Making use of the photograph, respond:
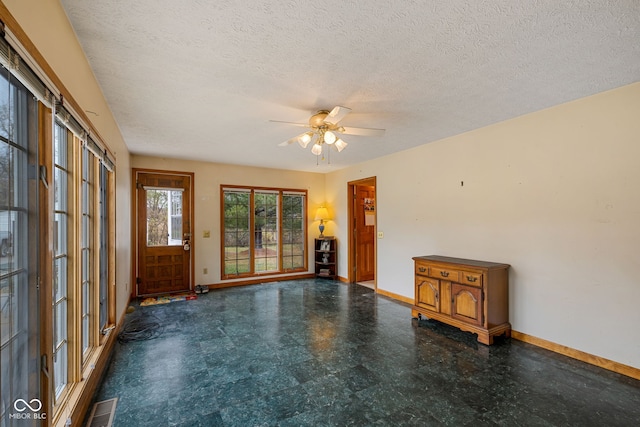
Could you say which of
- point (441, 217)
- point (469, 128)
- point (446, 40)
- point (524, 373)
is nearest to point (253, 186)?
point (441, 217)

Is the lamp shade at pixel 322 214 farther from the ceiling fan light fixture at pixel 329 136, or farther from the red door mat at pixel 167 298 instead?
the ceiling fan light fixture at pixel 329 136

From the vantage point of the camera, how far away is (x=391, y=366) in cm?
269

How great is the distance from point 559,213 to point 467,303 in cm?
135

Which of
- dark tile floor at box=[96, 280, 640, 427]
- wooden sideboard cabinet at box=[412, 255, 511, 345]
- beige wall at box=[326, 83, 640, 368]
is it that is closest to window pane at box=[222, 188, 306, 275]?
dark tile floor at box=[96, 280, 640, 427]

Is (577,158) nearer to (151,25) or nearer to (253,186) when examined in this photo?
(151,25)

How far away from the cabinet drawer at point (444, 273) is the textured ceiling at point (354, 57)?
1.82 metres

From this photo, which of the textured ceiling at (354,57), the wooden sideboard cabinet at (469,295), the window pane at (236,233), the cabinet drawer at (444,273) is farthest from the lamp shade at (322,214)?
the textured ceiling at (354,57)

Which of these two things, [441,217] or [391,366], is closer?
[391,366]

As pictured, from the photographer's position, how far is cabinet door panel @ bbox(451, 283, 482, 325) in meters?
3.25

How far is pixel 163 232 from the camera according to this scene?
Result: 538cm

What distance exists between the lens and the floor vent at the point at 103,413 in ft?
6.34

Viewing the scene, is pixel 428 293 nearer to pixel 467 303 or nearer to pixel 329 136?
pixel 467 303

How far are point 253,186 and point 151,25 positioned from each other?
4.54 metres

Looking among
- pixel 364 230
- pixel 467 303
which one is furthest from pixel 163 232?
pixel 467 303
